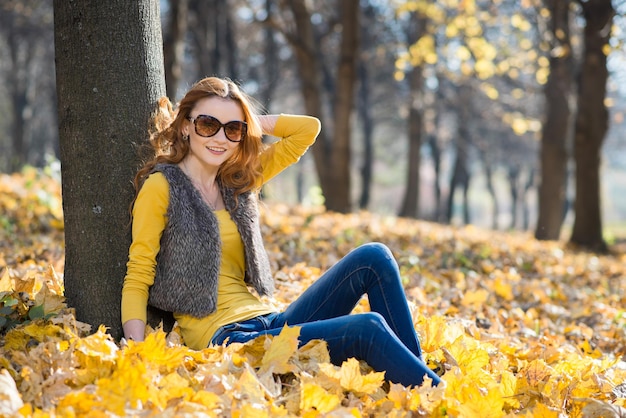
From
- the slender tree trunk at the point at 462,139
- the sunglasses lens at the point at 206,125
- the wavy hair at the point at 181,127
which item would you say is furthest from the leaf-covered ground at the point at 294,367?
the slender tree trunk at the point at 462,139

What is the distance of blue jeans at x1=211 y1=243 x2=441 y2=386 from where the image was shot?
2.52m

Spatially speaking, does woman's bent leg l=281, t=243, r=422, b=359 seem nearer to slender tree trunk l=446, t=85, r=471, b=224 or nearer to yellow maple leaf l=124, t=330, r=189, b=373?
yellow maple leaf l=124, t=330, r=189, b=373

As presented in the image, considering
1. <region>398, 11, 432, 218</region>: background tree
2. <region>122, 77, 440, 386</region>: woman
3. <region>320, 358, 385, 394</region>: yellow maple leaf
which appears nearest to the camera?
<region>320, 358, 385, 394</region>: yellow maple leaf

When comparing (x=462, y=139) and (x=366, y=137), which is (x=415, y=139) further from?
(x=462, y=139)

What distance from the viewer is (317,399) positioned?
2197 mm

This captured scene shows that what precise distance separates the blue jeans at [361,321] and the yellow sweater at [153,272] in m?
0.08

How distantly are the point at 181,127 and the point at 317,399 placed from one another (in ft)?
4.75

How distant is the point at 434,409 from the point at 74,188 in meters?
1.80

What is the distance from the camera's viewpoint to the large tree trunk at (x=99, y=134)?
2768 millimetres

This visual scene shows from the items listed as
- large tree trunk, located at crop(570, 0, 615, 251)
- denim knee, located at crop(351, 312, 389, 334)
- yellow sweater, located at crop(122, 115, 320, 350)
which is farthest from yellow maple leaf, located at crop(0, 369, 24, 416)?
large tree trunk, located at crop(570, 0, 615, 251)

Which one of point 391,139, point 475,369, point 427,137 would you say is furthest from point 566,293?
point 391,139

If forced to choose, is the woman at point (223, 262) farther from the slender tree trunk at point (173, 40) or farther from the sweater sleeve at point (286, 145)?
the slender tree trunk at point (173, 40)

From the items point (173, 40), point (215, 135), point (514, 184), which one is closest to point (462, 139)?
point (514, 184)

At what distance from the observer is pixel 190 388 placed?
2100 millimetres
